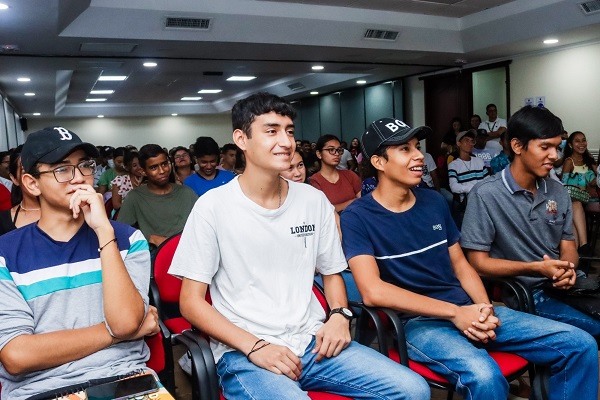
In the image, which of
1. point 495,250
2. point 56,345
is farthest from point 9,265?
point 495,250

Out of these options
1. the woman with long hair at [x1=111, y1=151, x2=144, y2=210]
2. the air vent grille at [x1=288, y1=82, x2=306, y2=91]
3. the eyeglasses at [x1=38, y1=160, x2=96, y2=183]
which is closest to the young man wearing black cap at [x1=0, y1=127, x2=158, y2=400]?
the eyeglasses at [x1=38, y1=160, x2=96, y2=183]

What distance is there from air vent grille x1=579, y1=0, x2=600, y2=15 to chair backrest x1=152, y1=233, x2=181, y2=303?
6847mm

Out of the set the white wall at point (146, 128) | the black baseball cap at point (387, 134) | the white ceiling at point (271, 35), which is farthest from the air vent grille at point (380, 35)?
the white wall at point (146, 128)

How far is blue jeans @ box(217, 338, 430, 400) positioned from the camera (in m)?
1.61

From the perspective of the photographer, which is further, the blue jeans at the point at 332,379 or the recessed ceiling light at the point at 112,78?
the recessed ceiling light at the point at 112,78

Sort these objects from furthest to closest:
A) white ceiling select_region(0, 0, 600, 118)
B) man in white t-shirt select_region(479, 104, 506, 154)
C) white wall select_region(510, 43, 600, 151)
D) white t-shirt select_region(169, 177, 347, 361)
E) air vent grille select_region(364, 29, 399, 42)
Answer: man in white t-shirt select_region(479, 104, 506, 154) → white wall select_region(510, 43, 600, 151) → air vent grille select_region(364, 29, 399, 42) → white ceiling select_region(0, 0, 600, 118) → white t-shirt select_region(169, 177, 347, 361)

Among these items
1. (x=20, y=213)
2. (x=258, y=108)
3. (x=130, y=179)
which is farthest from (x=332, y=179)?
(x=258, y=108)

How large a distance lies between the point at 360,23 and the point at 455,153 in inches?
91.5

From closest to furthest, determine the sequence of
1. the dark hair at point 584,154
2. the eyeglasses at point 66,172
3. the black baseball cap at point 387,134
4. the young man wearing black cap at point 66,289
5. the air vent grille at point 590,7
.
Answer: the young man wearing black cap at point 66,289
the eyeglasses at point 66,172
the black baseball cap at point 387,134
the dark hair at point 584,154
the air vent grille at point 590,7

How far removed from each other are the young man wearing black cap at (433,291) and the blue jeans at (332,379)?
23 centimetres

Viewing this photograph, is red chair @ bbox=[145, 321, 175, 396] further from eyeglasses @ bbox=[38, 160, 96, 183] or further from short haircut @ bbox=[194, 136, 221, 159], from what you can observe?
short haircut @ bbox=[194, 136, 221, 159]

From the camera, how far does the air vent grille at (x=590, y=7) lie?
694 cm

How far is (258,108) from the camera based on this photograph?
189 centimetres

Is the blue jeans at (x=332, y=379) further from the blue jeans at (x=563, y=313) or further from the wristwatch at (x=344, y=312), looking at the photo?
the blue jeans at (x=563, y=313)
